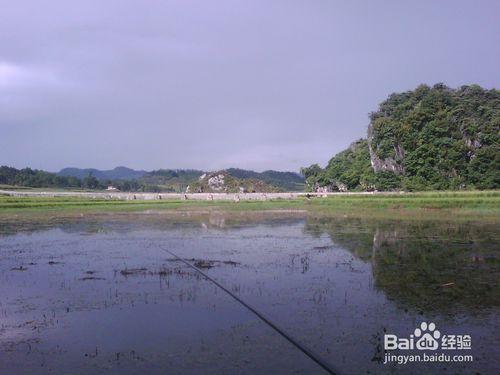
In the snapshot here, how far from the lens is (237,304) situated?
1162 centimetres

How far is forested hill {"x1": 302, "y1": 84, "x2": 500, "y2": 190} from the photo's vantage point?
5597cm

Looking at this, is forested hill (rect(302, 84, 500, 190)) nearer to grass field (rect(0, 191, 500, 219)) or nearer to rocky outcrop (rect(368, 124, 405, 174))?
rocky outcrop (rect(368, 124, 405, 174))

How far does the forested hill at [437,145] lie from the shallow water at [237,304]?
35.9 metres

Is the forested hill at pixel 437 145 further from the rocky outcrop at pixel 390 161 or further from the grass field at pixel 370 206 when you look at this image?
the grass field at pixel 370 206

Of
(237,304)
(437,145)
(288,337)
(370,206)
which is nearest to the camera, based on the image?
(288,337)

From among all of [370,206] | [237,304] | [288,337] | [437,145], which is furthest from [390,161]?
[288,337]

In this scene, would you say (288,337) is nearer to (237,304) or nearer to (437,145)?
(237,304)

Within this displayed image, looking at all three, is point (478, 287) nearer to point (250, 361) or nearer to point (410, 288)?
point (410, 288)

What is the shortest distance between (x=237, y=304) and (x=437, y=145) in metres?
52.6

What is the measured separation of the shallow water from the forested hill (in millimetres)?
35874

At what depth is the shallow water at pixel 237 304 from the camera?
8242mm

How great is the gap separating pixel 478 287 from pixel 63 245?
59.0 feet

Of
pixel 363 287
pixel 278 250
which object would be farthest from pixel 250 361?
pixel 278 250

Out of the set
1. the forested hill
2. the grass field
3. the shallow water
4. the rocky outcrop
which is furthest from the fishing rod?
the rocky outcrop
